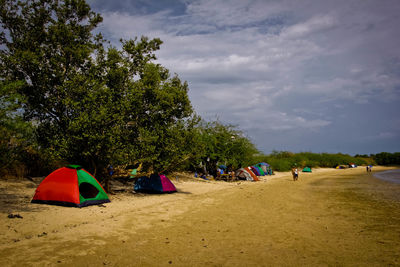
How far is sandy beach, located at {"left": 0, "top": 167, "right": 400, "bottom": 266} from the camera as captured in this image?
5.99 m

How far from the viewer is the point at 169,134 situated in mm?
17375

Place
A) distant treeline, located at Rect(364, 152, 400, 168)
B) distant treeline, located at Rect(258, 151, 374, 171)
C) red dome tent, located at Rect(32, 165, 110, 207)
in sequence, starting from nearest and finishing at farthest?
1. red dome tent, located at Rect(32, 165, 110, 207)
2. distant treeline, located at Rect(258, 151, 374, 171)
3. distant treeline, located at Rect(364, 152, 400, 168)

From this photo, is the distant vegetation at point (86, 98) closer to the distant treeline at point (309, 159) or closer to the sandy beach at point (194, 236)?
the sandy beach at point (194, 236)

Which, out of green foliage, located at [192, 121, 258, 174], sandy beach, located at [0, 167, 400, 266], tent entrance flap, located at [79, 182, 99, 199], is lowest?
sandy beach, located at [0, 167, 400, 266]

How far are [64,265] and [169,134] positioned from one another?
1223 centimetres

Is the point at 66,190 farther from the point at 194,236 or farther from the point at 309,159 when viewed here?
the point at 309,159

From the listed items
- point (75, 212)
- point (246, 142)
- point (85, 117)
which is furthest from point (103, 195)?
point (246, 142)

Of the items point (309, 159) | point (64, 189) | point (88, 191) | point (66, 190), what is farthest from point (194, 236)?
point (309, 159)

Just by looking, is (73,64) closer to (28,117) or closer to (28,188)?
(28,117)

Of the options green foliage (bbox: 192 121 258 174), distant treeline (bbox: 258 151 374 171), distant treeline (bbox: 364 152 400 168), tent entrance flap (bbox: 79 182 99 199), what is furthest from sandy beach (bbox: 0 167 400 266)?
distant treeline (bbox: 364 152 400 168)

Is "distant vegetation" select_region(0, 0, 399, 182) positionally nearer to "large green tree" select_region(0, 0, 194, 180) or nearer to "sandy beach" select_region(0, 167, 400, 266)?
"large green tree" select_region(0, 0, 194, 180)

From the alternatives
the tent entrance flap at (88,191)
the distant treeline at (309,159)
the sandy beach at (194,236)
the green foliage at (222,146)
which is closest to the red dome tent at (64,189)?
the sandy beach at (194,236)

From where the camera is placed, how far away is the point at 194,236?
26.5 ft

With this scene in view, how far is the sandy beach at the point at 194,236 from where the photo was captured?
5.99 metres
